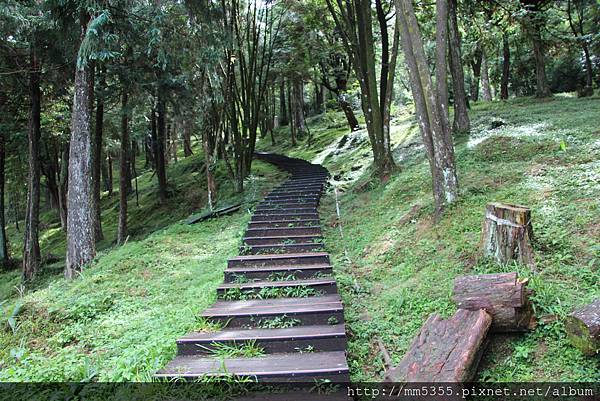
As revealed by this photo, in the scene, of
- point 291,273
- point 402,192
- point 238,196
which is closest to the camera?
point 291,273

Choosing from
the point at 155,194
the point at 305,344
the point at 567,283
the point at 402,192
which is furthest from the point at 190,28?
the point at 155,194

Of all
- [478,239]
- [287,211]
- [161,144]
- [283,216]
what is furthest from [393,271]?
[161,144]

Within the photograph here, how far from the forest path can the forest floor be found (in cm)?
29

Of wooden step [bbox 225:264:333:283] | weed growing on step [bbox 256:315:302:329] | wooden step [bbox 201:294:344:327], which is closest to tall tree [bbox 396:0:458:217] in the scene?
wooden step [bbox 225:264:333:283]

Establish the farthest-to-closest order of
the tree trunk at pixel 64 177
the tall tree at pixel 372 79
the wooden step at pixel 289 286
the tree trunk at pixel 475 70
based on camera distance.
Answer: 1. the tree trunk at pixel 475 70
2. the tree trunk at pixel 64 177
3. the tall tree at pixel 372 79
4. the wooden step at pixel 289 286

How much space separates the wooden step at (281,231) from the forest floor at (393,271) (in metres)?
0.53

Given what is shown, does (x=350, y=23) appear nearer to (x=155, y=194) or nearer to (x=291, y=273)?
(x=291, y=273)

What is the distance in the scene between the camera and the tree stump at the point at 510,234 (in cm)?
467

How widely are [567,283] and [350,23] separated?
32.2 feet

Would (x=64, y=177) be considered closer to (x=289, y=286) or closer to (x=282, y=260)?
(x=282, y=260)

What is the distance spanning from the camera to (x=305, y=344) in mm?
4191

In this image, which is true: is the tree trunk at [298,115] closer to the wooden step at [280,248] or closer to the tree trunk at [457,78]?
the tree trunk at [457,78]

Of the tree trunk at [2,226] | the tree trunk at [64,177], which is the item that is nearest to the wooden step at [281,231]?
the tree trunk at [64,177]

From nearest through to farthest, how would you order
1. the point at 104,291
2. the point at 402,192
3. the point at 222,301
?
the point at 222,301 → the point at 104,291 → the point at 402,192
